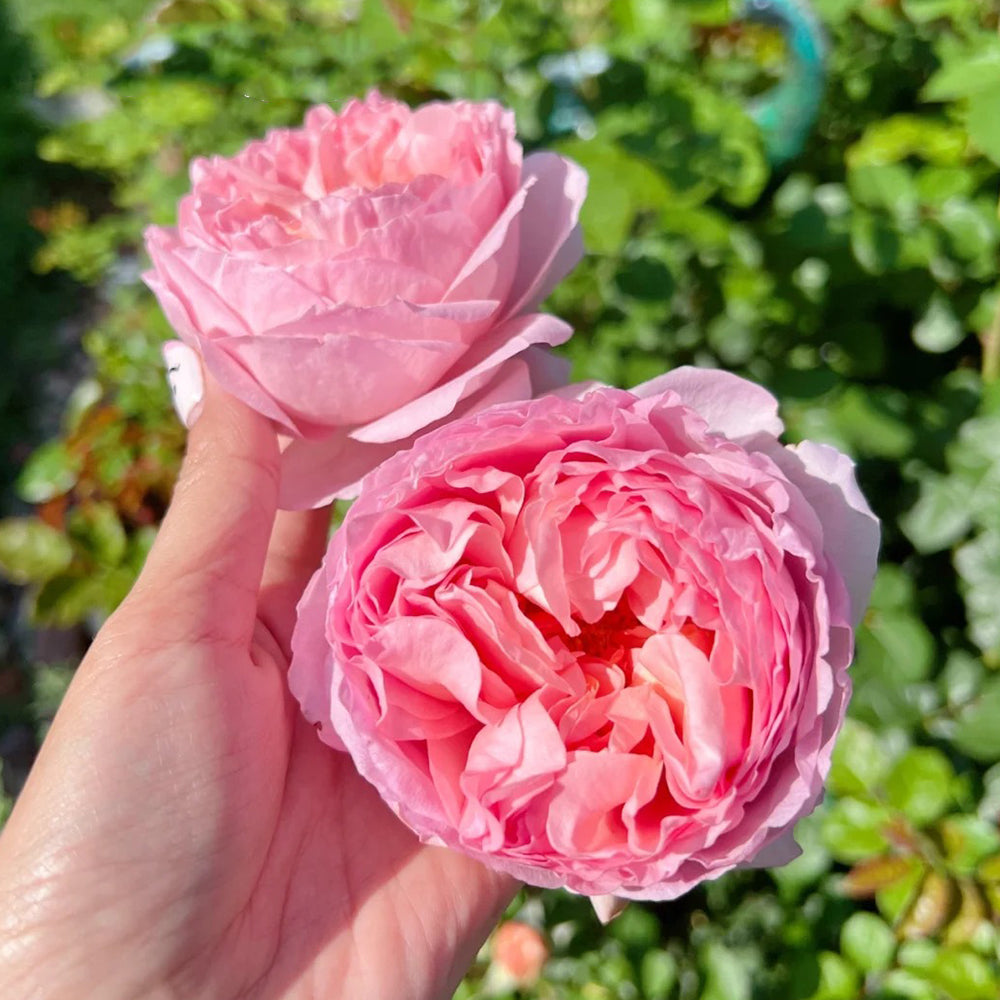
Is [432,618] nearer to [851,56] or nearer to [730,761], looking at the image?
[730,761]

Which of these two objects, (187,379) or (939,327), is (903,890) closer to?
(939,327)

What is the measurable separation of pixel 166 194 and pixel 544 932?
1.26 meters

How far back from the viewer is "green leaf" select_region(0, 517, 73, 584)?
1.46m

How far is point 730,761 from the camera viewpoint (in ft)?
2.17

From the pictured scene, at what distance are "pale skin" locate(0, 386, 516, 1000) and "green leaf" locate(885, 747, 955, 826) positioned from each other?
1.52 feet

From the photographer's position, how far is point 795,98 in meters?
1.33

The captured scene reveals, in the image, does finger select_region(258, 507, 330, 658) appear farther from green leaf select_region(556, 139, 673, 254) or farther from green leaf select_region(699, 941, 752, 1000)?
green leaf select_region(699, 941, 752, 1000)

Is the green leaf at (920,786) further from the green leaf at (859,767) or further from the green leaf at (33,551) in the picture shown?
the green leaf at (33,551)

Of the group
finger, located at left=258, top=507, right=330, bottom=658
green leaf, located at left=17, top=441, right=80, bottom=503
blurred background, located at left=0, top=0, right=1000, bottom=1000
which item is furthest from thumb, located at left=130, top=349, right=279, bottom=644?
green leaf, located at left=17, top=441, right=80, bottom=503

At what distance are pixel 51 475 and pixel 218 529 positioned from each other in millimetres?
1052

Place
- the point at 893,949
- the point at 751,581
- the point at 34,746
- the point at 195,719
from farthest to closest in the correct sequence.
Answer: the point at 34,746 → the point at 893,949 → the point at 195,719 → the point at 751,581

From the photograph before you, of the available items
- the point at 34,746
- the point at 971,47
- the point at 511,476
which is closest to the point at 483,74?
the point at 971,47

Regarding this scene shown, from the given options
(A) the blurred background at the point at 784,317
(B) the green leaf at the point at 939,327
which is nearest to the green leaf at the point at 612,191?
(A) the blurred background at the point at 784,317

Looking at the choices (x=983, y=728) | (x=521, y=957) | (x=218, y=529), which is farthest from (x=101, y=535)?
(x=983, y=728)
